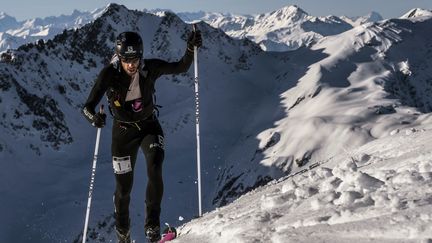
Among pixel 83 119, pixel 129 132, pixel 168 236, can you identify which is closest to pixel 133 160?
pixel 129 132

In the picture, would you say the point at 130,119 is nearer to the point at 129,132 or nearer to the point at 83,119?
the point at 129,132

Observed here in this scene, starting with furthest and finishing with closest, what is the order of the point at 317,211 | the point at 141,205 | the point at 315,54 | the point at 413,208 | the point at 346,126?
the point at 315,54, the point at 346,126, the point at 141,205, the point at 317,211, the point at 413,208

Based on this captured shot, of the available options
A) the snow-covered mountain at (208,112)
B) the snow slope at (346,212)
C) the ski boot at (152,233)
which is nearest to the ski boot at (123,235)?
the ski boot at (152,233)

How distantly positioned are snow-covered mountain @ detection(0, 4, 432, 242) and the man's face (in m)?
27.2

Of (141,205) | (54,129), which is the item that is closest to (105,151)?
(54,129)

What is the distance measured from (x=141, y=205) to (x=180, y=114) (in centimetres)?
2849

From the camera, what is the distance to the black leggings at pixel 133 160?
8.23 m

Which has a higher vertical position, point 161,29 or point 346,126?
point 161,29

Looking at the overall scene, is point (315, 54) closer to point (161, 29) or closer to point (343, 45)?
point (343, 45)

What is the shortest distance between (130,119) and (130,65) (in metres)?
0.89

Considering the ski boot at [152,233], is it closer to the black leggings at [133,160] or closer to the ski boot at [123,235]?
the black leggings at [133,160]

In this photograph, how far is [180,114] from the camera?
85.8 metres

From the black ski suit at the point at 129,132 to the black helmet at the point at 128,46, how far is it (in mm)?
328

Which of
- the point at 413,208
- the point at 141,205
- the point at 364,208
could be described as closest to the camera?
the point at 413,208
